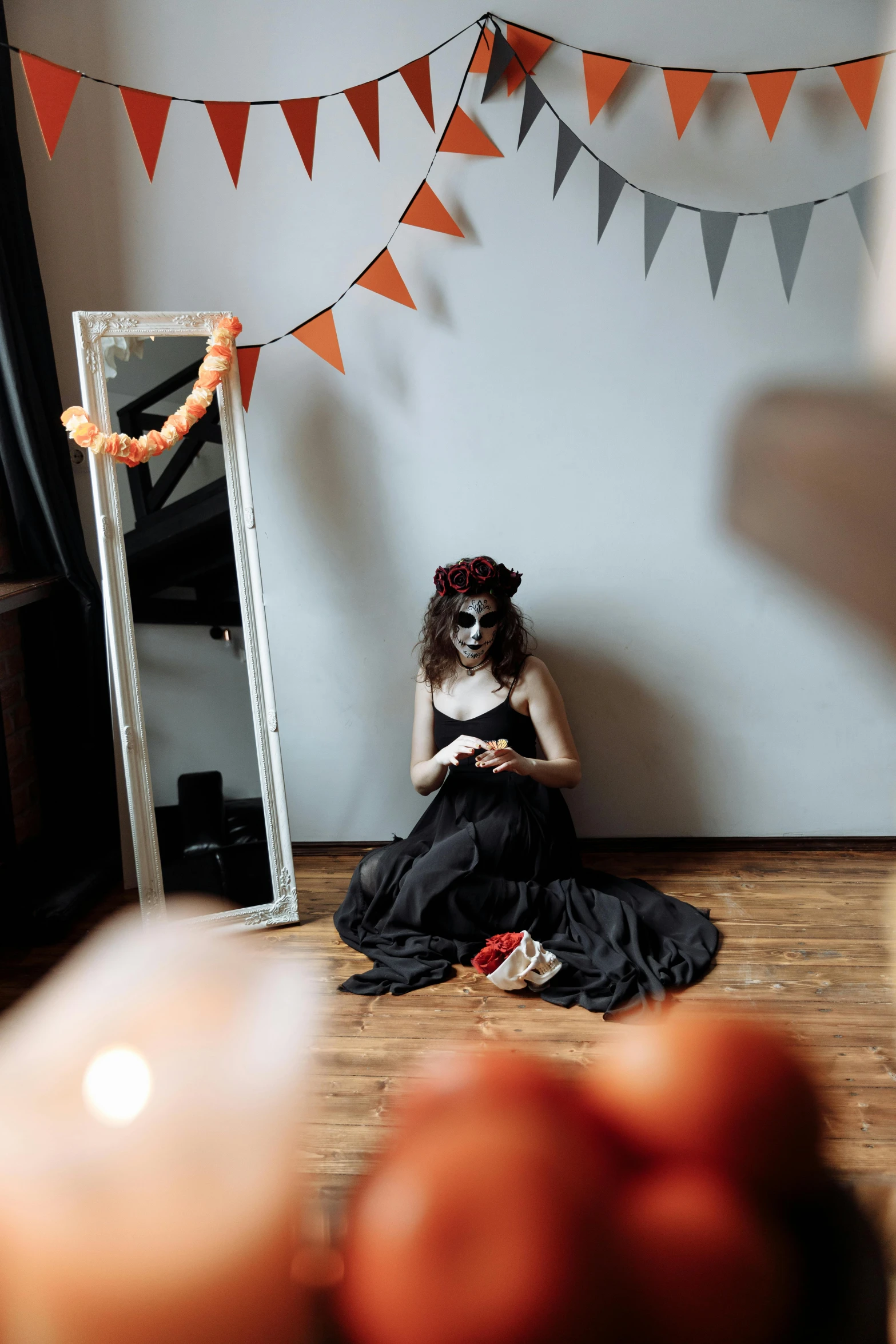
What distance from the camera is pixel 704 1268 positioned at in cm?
18

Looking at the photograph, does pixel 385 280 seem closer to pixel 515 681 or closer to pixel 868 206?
pixel 515 681

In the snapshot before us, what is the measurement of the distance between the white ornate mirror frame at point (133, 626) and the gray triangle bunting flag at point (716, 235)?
4.35ft

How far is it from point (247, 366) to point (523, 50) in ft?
3.63

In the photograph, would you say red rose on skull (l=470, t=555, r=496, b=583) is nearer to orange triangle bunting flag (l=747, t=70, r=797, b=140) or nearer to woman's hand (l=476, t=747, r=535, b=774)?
woman's hand (l=476, t=747, r=535, b=774)

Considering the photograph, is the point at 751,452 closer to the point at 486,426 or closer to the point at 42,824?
the point at 486,426

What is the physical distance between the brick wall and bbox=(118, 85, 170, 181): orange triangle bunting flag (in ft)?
3.42

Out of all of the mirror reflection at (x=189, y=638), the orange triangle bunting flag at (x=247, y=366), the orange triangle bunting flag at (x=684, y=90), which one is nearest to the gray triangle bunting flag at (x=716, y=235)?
the orange triangle bunting flag at (x=684, y=90)

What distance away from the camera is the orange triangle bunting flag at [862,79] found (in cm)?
227

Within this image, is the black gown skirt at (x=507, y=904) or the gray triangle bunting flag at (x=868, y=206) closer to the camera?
the black gown skirt at (x=507, y=904)

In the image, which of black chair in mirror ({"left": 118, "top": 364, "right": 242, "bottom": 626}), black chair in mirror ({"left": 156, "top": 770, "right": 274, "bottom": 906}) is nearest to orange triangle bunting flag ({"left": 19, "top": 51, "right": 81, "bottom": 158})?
black chair in mirror ({"left": 118, "top": 364, "right": 242, "bottom": 626})

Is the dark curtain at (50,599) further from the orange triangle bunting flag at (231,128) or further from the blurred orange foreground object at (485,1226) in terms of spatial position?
the blurred orange foreground object at (485,1226)

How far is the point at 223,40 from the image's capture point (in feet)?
8.05

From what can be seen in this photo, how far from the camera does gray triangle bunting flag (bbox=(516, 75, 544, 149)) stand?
2.42 m

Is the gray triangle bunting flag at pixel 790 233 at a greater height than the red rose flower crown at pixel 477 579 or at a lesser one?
greater
